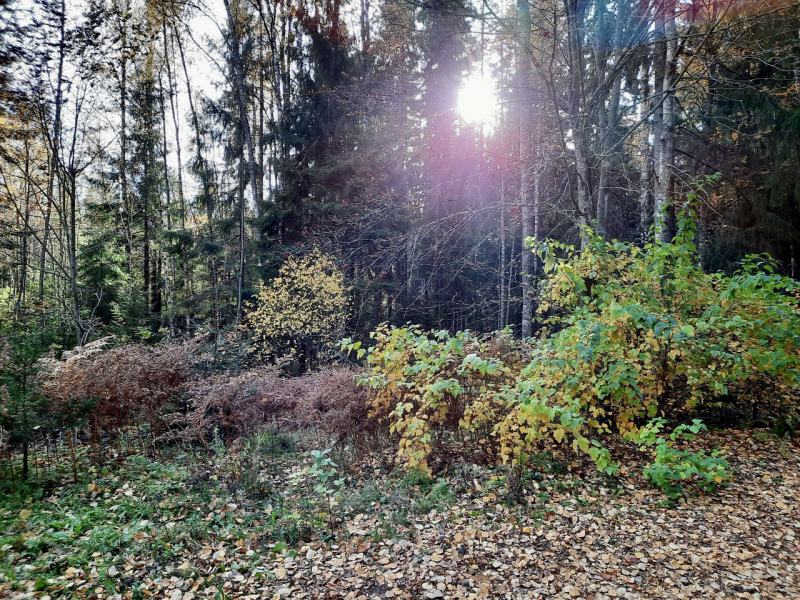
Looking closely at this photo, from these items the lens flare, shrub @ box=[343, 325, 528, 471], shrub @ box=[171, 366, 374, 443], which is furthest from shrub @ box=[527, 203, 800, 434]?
the lens flare

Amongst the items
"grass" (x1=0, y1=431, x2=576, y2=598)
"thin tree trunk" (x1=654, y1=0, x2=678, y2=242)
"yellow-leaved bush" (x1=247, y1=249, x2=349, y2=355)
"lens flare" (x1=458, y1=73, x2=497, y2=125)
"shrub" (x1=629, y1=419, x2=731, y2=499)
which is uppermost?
"lens flare" (x1=458, y1=73, x2=497, y2=125)

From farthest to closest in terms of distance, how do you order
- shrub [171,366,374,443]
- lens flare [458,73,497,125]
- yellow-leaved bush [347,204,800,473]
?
lens flare [458,73,497,125] → shrub [171,366,374,443] → yellow-leaved bush [347,204,800,473]

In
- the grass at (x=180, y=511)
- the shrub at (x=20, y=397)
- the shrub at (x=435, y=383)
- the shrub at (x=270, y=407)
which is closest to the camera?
the grass at (x=180, y=511)

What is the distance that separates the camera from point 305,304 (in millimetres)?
11094

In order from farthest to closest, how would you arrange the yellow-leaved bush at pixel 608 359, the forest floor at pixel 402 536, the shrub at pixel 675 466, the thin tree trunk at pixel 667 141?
the thin tree trunk at pixel 667 141
the yellow-leaved bush at pixel 608 359
the shrub at pixel 675 466
the forest floor at pixel 402 536

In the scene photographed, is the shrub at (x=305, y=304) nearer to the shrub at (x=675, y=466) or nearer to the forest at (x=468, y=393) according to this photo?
the forest at (x=468, y=393)

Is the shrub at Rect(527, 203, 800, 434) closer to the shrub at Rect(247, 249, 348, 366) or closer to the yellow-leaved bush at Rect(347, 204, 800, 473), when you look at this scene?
the yellow-leaved bush at Rect(347, 204, 800, 473)

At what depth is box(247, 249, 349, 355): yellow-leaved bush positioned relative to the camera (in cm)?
1088

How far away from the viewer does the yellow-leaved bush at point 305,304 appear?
35.7ft

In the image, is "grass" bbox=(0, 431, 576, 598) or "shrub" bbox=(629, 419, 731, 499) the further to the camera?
"shrub" bbox=(629, 419, 731, 499)

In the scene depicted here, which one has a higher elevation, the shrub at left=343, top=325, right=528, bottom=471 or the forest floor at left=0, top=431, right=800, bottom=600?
the shrub at left=343, top=325, right=528, bottom=471

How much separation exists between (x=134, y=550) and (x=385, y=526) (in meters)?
2.06

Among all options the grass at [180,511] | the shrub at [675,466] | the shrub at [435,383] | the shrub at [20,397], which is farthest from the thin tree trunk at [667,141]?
the shrub at [20,397]

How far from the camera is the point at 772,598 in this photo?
2506mm
